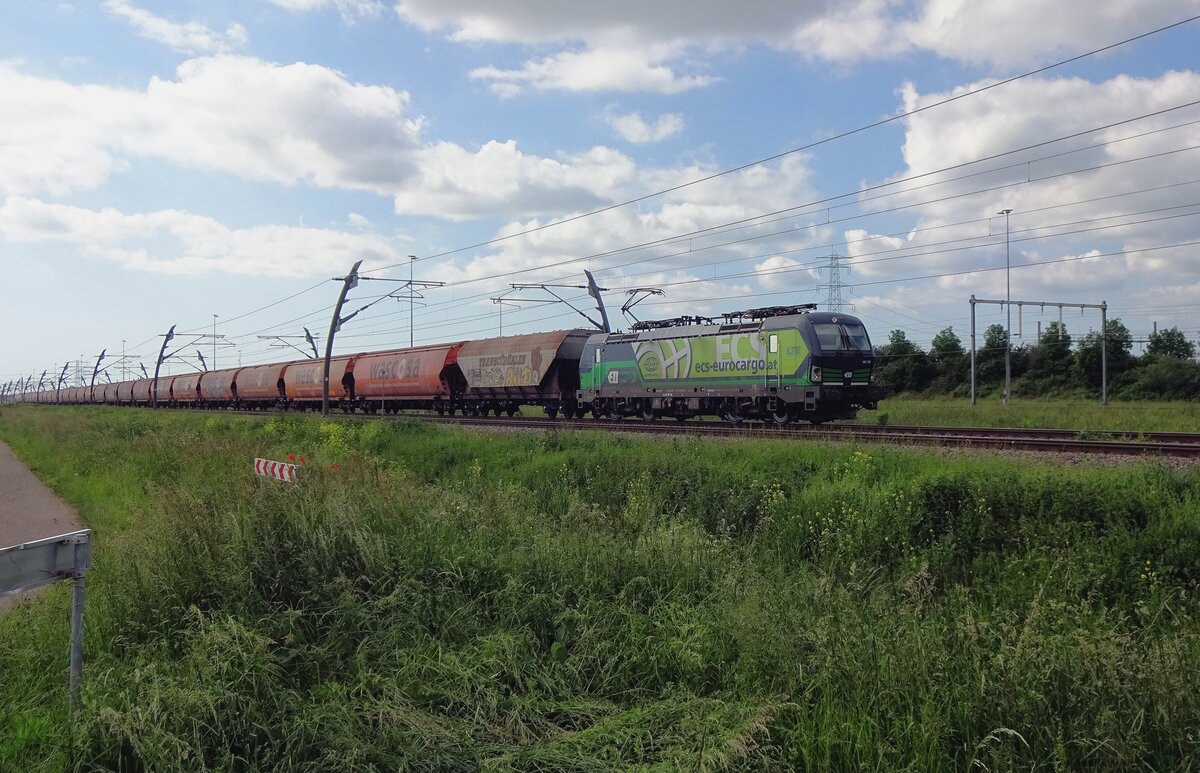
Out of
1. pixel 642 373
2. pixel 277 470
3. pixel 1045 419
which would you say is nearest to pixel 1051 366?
pixel 1045 419

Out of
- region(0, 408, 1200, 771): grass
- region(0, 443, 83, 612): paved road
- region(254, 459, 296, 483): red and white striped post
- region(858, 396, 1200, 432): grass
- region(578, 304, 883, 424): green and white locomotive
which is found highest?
region(578, 304, 883, 424): green and white locomotive

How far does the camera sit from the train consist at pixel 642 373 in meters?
20.7

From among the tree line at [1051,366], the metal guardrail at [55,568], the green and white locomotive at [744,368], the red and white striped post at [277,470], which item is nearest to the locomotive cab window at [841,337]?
the green and white locomotive at [744,368]

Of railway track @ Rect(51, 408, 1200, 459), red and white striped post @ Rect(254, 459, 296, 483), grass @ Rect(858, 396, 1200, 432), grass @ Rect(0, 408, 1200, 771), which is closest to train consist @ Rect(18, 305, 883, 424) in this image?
railway track @ Rect(51, 408, 1200, 459)

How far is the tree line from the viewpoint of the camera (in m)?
45.6

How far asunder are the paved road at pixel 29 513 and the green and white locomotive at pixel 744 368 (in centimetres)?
1524

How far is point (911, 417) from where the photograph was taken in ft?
95.2

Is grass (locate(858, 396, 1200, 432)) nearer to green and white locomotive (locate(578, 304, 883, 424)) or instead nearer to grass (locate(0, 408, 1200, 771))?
green and white locomotive (locate(578, 304, 883, 424))

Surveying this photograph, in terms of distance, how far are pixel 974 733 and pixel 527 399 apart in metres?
27.4

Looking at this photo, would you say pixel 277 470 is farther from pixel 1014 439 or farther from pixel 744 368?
pixel 744 368

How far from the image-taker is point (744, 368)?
2219 cm

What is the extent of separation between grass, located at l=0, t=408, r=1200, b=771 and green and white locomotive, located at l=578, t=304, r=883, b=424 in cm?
1003

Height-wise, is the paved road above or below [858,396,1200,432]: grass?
below

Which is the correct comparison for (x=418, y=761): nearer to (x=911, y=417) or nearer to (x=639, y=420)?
(x=639, y=420)
